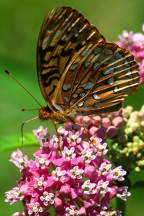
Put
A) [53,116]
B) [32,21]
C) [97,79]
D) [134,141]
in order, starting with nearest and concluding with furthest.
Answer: [134,141] < [53,116] < [97,79] < [32,21]

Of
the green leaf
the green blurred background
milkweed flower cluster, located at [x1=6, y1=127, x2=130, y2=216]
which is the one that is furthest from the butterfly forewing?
the green blurred background

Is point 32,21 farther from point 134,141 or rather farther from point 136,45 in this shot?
point 134,141

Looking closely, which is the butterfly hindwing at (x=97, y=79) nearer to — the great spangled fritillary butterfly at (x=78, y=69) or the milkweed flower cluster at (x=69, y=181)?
the great spangled fritillary butterfly at (x=78, y=69)

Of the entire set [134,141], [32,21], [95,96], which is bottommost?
[134,141]

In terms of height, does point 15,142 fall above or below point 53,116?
Answer: below

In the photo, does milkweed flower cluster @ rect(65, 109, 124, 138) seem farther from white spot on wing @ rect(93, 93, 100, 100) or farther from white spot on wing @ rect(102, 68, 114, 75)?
white spot on wing @ rect(102, 68, 114, 75)

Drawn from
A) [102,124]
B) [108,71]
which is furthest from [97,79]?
[102,124]
